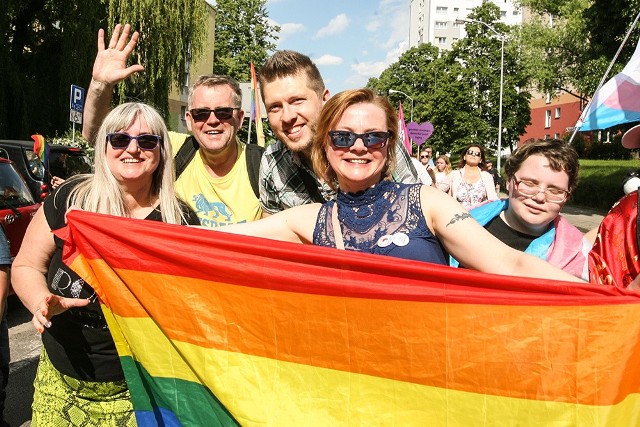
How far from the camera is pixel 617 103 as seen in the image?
557 cm

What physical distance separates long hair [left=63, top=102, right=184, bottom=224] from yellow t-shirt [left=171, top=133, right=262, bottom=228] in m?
0.57

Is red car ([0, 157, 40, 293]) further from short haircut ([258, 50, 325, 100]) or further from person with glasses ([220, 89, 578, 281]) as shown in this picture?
person with glasses ([220, 89, 578, 281])

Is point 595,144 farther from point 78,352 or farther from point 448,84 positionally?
point 78,352

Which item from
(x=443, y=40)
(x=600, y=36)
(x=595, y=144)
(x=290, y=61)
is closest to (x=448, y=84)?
(x=595, y=144)

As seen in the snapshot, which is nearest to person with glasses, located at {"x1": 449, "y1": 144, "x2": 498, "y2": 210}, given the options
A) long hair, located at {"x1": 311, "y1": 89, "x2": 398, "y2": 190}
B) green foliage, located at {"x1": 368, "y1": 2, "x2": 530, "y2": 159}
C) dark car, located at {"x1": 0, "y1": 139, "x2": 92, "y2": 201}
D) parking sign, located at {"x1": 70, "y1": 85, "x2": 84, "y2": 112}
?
dark car, located at {"x1": 0, "y1": 139, "x2": 92, "y2": 201}

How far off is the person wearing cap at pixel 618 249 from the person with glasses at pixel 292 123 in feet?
4.11

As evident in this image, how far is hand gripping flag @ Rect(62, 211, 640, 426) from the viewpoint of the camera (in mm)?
1933

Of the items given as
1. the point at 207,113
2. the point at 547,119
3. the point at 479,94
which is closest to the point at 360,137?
the point at 207,113

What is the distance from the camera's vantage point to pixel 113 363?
96.4 inches

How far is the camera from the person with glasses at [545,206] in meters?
2.58

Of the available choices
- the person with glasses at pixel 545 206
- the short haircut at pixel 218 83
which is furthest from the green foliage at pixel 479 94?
the person with glasses at pixel 545 206

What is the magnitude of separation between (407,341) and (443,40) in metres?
99.5

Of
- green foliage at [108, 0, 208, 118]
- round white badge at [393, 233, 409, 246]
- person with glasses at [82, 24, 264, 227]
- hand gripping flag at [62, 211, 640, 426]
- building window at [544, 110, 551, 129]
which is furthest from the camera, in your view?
building window at [544, 110, 551, 129]

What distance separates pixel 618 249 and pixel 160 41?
67.1ft
